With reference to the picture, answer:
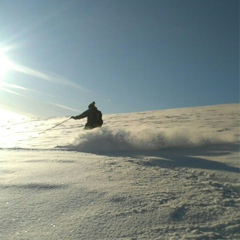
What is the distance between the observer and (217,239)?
226 centimetres

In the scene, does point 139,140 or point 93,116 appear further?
point 93,116

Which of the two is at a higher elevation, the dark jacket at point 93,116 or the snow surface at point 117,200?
the dark jacket at point 93,116

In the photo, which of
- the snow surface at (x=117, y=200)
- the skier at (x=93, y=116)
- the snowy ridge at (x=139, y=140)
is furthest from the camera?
the skier at (x=93, y=116)

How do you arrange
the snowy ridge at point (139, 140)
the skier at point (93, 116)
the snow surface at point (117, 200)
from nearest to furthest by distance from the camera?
the snow surface at point (117, 200) < the snowy ridge at point (139, 140) < the skier at point (93, 116)

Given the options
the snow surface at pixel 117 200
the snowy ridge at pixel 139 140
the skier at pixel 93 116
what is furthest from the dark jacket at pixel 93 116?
the snow surface at pixel 117 200

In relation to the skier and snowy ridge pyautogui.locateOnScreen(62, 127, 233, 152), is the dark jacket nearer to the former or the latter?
the skier

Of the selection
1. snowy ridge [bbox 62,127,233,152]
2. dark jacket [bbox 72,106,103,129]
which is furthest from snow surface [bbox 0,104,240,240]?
dark jacket [bbox 72,106,103,129]

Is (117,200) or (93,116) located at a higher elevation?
(93,116)

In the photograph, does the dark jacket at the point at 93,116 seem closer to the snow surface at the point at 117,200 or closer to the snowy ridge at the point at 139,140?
the snowy ridge at the point at 139,140

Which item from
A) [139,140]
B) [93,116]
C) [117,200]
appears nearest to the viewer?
[117,200]

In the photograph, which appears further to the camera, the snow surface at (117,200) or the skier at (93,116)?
the skier at (93,116)

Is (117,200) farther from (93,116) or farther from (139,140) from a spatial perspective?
(93,116)

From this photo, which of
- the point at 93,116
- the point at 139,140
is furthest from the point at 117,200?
the point at 93,116

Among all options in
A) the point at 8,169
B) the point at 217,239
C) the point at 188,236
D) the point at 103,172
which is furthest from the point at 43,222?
the point at 8,169
